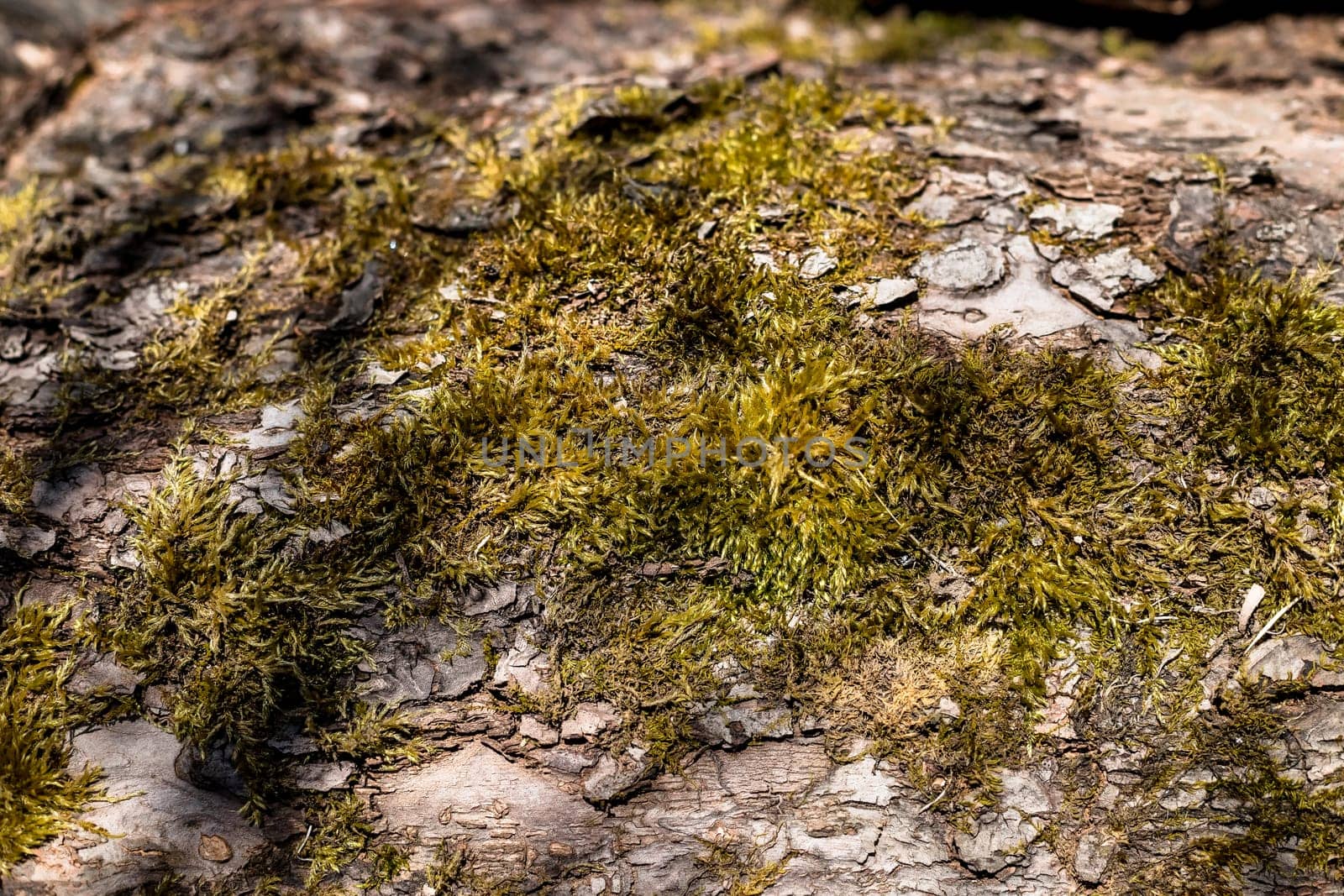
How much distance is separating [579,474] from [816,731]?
1.16 metres

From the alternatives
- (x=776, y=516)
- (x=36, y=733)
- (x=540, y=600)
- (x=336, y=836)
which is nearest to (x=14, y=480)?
(x=36, y=733)

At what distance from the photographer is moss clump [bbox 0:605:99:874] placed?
2.45 meters

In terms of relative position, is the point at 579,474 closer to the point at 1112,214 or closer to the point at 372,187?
the point at 372,187

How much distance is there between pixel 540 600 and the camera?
276 centimetres

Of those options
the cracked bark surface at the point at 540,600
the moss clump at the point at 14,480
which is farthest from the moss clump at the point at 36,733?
the moss clump at the point at 14,480

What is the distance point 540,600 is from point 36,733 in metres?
1.62

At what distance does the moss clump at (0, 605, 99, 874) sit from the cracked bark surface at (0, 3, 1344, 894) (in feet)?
0.19

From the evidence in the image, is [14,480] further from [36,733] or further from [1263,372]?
[1263,372]

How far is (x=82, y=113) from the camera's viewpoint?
14.8 feet

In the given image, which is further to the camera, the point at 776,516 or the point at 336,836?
the point at 776,516

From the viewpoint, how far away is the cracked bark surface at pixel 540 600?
2510 millimetres

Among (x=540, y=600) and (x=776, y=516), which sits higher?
(x=776, y=516)

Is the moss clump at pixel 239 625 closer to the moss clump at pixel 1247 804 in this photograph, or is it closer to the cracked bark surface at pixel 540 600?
the cracked bark surface at pixel 540 600

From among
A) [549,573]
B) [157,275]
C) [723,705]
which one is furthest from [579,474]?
[157,275]
